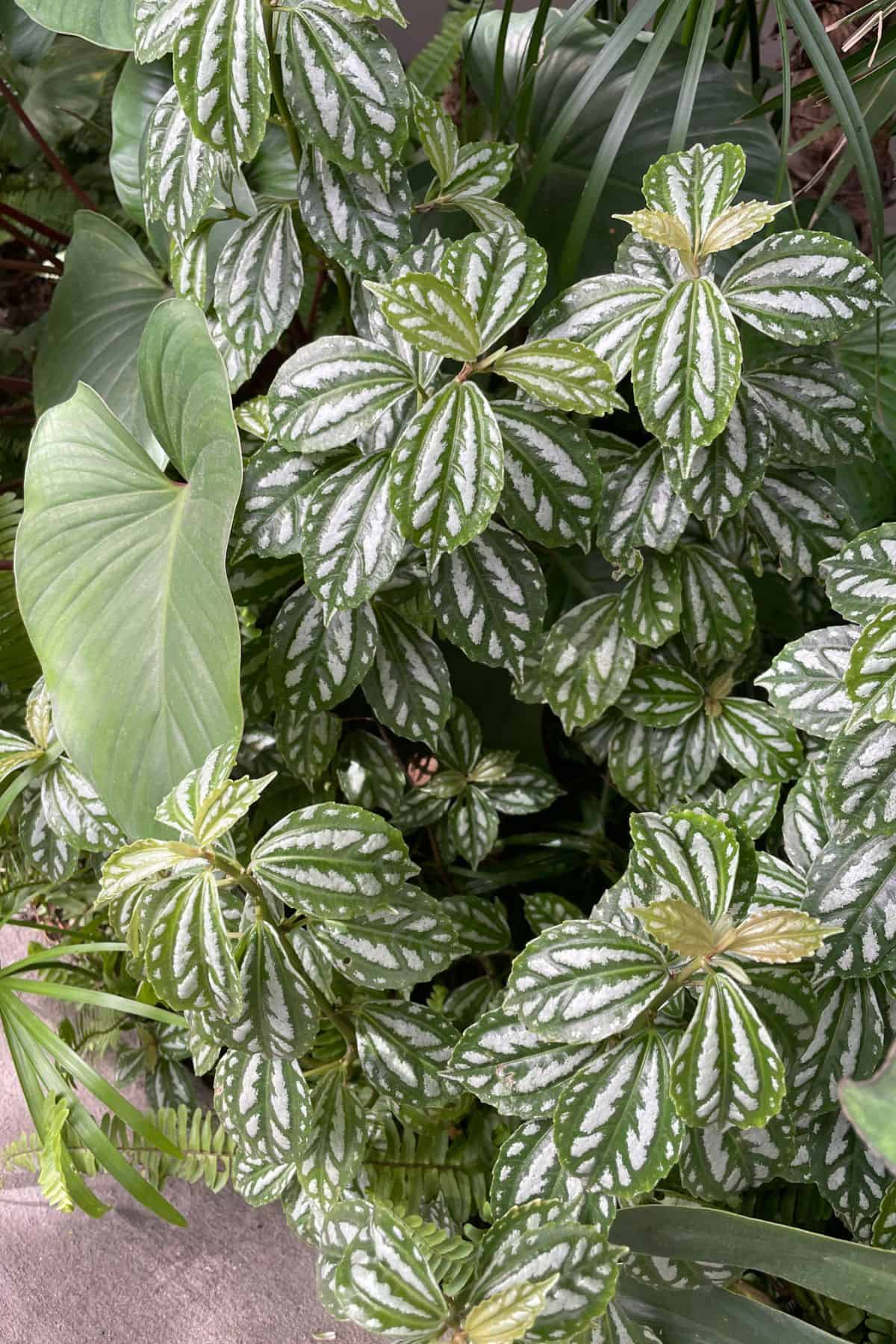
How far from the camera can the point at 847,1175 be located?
31.0 inches

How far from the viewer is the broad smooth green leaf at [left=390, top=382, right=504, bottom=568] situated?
752mm

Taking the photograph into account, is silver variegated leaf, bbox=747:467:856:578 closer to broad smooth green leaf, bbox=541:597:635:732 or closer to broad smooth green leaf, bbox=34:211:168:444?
broad smooth green leaf, bbox=541:597:635:732

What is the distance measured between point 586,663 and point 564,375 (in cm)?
31

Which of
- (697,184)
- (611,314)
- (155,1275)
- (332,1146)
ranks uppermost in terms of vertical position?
(697,184)

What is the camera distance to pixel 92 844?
1015 mm

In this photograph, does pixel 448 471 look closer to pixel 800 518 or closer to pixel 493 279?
pixel 493 279

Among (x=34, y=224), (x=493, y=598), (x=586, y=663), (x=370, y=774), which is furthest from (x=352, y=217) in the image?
(x=34, y=224)

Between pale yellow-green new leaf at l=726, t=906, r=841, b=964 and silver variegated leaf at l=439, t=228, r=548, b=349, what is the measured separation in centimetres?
47

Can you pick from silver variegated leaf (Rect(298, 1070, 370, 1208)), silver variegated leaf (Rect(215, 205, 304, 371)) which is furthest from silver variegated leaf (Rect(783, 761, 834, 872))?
silver variegated leaf (Rect(215, 205, 304, 371))

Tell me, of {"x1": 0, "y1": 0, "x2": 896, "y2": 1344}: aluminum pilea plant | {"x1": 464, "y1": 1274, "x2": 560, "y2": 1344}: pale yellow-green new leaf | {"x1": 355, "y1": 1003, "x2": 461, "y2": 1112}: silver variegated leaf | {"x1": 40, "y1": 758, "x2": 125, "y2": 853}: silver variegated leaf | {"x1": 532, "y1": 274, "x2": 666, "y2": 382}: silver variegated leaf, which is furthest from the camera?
{"x1": 40, "y1": 758, "x2": 125, "y2": 853}: silver variegated leaf

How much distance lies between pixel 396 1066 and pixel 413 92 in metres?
0.87

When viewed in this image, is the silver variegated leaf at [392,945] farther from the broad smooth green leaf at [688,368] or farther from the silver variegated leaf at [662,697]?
the broad smooth green leaf at [688,368]

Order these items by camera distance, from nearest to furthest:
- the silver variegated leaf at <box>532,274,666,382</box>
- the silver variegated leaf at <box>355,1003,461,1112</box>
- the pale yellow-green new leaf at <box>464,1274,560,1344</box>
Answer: the pale yellow-green new leaf at <box>464,1274,560,1344</box> < the silver variegated leaf at <box>532,274,666,382</box> < the silver variegated leaf at <box>355,1003,461,1112</box>

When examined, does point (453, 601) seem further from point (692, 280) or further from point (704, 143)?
point (704, 143)
